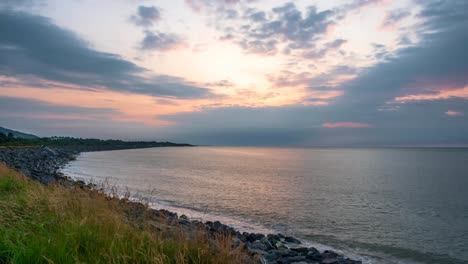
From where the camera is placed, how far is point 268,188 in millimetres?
36031

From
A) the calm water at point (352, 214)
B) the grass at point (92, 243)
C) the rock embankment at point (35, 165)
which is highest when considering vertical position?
the grass at point (92, 243)

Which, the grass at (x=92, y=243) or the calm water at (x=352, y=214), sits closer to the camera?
the grass at (x=92, y=243)

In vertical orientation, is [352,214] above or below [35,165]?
below

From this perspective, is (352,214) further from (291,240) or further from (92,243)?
(92,243)

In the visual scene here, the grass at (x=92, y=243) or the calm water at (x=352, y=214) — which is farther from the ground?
the grass at (x=92, y=243)

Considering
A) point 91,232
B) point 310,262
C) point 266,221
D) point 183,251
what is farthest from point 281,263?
point 266,221

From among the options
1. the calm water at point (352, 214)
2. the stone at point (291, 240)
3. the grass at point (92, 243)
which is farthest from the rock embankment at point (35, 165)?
the grass at point (92, 243)

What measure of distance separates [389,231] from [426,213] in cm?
737

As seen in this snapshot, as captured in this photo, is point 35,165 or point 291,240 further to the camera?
point 35,165

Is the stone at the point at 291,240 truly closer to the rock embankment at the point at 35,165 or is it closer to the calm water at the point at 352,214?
the calm water at the point at 352,214

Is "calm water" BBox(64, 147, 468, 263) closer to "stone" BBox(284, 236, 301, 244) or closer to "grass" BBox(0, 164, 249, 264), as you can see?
"stone" BBox(284, 236, 301, 244)

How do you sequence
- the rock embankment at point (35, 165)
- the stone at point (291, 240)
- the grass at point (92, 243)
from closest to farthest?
the grass at point (92, 243) → the stone at point (291, 240) → the rock embankment at point (35, 165)

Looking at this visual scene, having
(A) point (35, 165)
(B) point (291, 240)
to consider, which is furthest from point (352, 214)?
(A) point (35, 165)

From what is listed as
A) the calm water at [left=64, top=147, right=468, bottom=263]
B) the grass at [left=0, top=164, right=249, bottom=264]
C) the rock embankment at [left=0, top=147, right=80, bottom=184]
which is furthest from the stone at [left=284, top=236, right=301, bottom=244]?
the rock embankment at [left=0, top=147, right=80, bottom=184]
